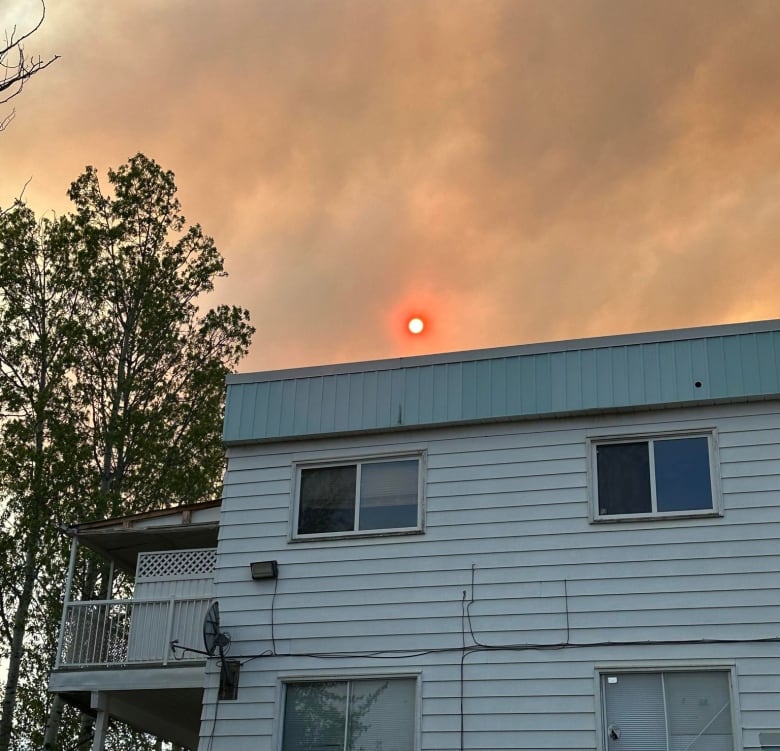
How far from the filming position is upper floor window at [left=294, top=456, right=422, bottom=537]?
13328 mm

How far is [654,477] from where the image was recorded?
40.8 ft

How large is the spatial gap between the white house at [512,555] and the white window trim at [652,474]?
0.07 ft

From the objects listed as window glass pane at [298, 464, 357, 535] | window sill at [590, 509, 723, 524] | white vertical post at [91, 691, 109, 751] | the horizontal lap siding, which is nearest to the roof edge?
the horizontal lap siding

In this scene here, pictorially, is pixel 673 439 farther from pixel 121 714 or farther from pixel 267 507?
pixel 121 714

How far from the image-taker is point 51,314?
2505cm

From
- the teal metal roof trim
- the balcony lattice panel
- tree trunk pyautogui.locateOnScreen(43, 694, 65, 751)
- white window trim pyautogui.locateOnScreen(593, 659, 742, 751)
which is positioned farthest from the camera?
tree trunk pyautogui.locateOnScreen(43, 694, 65, 751)

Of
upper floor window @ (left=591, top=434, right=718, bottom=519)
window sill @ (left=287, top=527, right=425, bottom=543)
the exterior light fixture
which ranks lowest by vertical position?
the exterior light fixture

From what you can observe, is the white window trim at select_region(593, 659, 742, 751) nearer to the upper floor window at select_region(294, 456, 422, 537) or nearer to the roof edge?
the upper floor window at select_region(294, 456, 422, 537)

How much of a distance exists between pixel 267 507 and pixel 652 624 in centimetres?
486

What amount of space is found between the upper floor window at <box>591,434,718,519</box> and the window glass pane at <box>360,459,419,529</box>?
7.17ft

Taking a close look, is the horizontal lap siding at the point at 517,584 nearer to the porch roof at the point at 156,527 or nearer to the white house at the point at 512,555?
the white house at the point at 512,555

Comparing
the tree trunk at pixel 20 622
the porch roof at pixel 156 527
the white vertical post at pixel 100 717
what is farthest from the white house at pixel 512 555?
the tree trunk at pixel 20 622

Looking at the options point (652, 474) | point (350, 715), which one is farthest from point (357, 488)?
point (652, 474)

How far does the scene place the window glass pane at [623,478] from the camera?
1242cm
